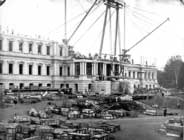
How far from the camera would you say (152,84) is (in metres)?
6.14

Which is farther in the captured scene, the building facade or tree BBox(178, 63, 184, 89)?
the building facade

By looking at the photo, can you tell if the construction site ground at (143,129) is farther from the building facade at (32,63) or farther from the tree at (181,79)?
the building facade at (32,63)

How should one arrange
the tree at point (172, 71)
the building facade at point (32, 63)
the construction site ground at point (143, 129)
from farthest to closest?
the building facade at point (32, 63) < the tree at point (172, 71) < the construction site ground at point (143, 129)

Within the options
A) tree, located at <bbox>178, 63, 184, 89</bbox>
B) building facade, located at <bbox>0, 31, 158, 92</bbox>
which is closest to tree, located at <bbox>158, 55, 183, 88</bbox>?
tree, located at <bbox>178, 63, 184, 89</bbox>

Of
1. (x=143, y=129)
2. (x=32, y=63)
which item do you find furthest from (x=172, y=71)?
(x=32, y=63)

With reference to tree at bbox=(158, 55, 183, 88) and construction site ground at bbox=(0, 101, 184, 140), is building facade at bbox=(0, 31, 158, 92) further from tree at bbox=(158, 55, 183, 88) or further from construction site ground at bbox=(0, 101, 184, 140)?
construction site ground at bbox=(0, 101, 184, 140)

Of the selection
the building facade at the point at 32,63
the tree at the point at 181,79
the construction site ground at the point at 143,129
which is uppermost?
the building facade at the point at 32,63

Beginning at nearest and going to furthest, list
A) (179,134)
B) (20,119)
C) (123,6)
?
(179,134)
(123,6)
(20,119)

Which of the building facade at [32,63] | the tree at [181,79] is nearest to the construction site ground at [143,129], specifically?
the tree at [181,79]

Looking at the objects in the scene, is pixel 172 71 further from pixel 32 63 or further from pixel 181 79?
pixel 32 63

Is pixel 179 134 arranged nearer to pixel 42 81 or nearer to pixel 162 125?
pixel 162 125

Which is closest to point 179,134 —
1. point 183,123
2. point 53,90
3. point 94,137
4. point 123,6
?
point 183,123

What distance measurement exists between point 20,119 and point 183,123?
3.01 m

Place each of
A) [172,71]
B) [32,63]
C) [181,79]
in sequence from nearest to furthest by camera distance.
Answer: [181,79], [172,71], [32,63]
